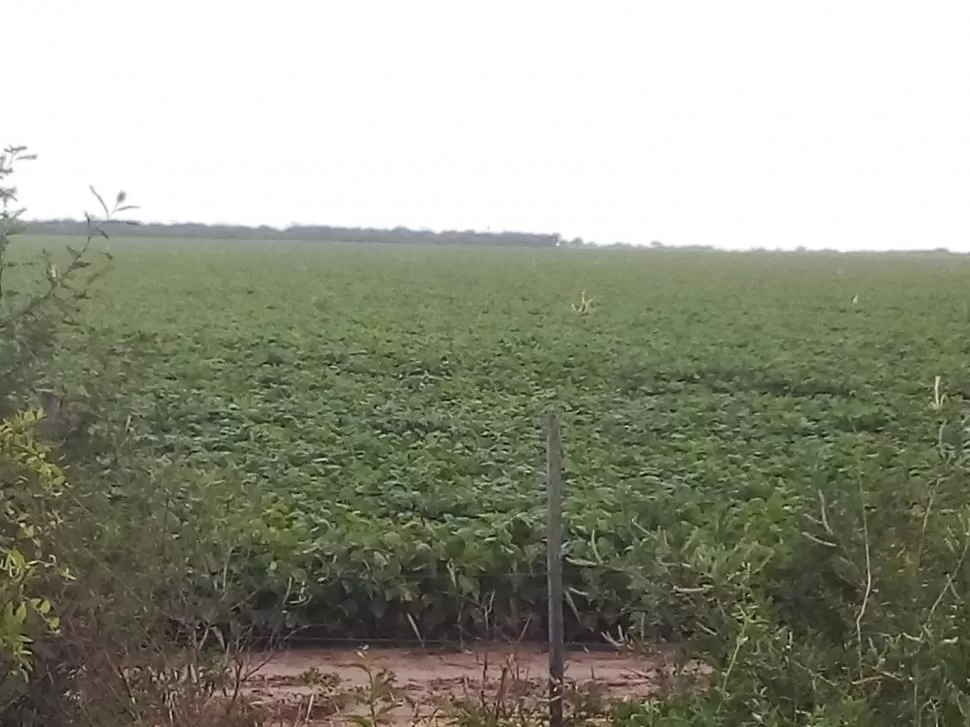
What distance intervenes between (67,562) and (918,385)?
13731 millimetres

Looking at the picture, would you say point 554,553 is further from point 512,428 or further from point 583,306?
point 583,306

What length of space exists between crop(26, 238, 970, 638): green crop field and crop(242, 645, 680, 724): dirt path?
0.23 meters

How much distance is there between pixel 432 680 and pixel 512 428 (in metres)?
6.04

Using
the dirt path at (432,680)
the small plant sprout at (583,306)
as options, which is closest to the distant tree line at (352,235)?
the small plant sprout at (583,306)

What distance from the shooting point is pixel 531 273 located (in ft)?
167

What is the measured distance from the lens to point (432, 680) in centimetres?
609

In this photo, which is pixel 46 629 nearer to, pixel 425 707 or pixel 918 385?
pixel 425 707

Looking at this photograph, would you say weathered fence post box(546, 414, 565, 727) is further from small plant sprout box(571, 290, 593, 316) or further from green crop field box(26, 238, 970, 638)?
small plant sprout box(571, 290, 593, 316)

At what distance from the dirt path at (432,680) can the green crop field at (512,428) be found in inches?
9.1

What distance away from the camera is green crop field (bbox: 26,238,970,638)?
5.84 m

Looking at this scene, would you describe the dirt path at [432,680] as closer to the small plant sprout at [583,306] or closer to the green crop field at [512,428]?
the green crop field at [512,428]

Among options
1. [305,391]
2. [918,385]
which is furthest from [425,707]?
[918,385]

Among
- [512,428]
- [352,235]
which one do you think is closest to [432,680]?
[512,428]

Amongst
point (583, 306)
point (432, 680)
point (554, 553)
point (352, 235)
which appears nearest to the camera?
point (554, 553)
